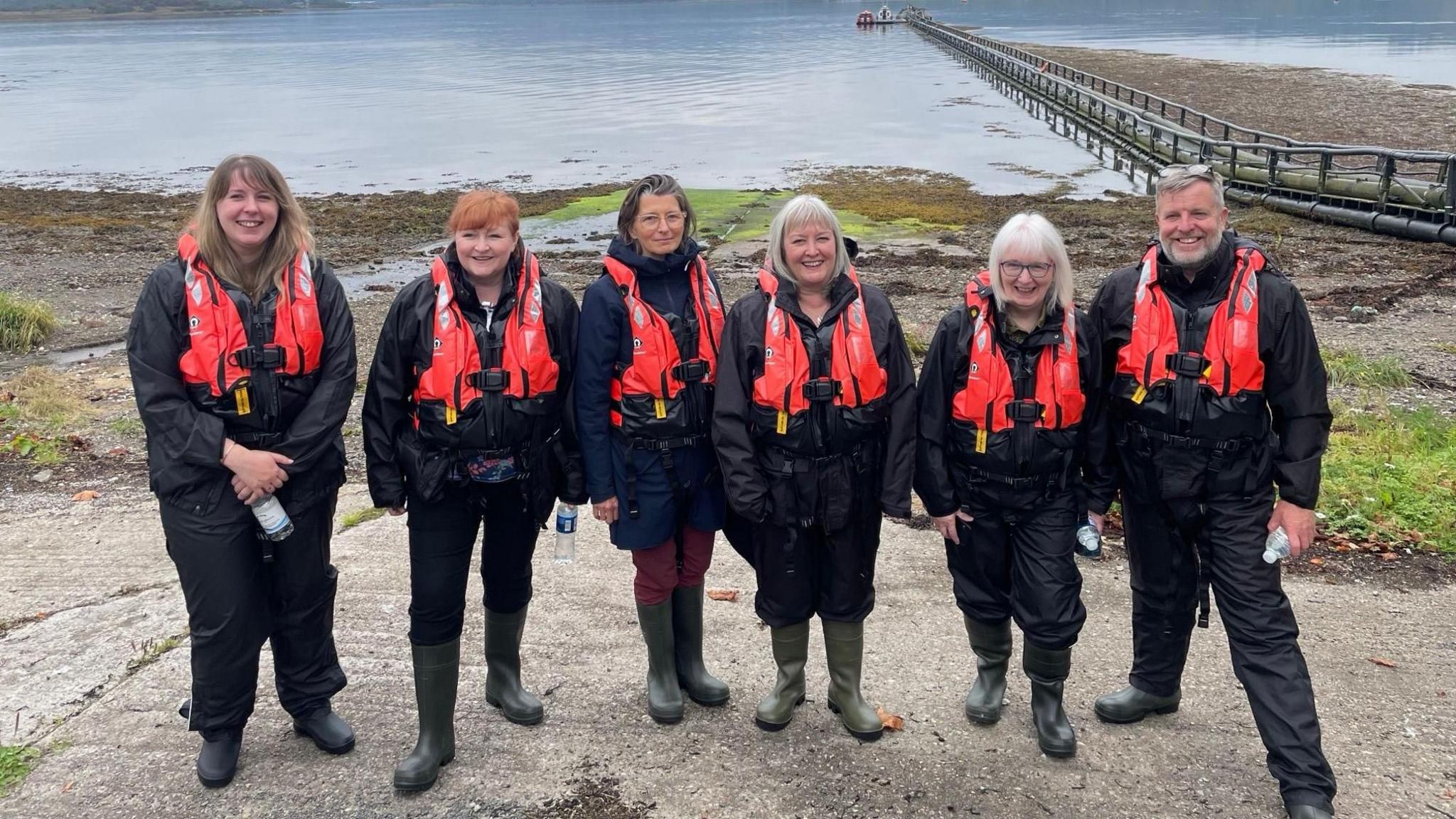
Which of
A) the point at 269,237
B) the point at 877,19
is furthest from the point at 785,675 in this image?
the point at 877,19

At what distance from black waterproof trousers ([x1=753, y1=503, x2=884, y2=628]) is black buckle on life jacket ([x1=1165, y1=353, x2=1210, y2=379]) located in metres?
1.08

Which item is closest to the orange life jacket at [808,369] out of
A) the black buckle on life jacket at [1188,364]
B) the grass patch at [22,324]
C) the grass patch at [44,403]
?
the black buckle on life jacket at [1188,364]

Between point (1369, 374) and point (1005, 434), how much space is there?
7436 mm

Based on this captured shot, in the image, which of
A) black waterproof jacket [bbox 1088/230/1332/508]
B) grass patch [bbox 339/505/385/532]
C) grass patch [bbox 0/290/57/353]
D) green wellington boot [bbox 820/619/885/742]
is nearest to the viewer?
black waterproof jacket [bbox 1088/230/1332/508]

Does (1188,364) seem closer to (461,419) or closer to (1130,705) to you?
(1130,705)

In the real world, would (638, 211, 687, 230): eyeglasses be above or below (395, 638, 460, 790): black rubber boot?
above

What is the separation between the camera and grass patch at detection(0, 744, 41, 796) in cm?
363

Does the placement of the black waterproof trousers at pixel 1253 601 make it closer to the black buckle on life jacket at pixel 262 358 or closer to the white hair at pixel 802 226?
the white hair at pixel 802 226

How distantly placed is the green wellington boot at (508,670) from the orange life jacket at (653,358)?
906mm

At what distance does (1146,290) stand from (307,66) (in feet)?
330

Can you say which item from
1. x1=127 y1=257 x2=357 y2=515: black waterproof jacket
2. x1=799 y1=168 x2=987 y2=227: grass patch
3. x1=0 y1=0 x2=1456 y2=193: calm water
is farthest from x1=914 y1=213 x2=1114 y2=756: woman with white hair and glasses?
x1=0 y1=0 x2=1456 y2=193: calm water

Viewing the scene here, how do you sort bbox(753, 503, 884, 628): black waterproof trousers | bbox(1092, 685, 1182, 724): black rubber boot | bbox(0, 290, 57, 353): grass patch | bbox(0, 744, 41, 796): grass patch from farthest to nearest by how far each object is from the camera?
bbox(0, 290, 57, 353): grass patch, bbox(1092, 685, 1182, 724): black rubber boot, bbox(753, 503, 884, 628): black waterproof trousers, bbox(0, 744, 41, 796): grass patch

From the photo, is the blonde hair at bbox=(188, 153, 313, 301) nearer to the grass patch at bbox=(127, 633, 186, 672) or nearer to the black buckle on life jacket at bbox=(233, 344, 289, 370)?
the black buckle on life jacket at bbox=(233, 344, 289, 370)

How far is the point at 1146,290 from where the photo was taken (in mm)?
3613
